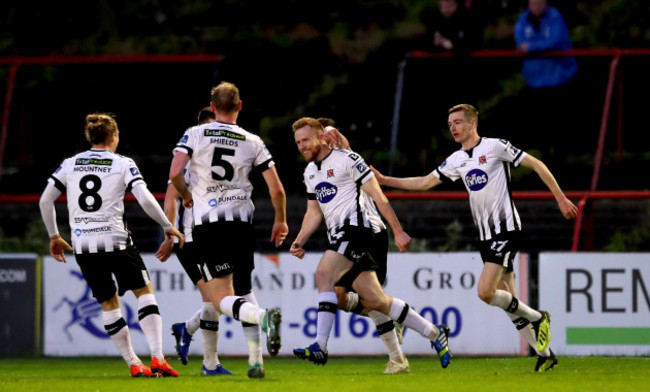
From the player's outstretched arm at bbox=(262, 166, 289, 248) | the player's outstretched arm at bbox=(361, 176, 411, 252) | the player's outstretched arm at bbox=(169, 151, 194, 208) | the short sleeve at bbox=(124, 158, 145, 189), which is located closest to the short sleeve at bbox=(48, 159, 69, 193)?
the short sleeve at bbox=(124, 158, 145, 189)

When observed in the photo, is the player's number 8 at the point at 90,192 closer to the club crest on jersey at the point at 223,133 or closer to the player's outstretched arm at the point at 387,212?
the club crest on jersey at the point at 223,133

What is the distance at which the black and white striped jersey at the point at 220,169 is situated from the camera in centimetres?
852

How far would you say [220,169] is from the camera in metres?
8.55

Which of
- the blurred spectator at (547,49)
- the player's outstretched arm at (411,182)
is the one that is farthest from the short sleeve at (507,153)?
the blurred spectator at (547,49)

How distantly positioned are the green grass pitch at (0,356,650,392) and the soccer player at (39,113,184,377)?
38cm

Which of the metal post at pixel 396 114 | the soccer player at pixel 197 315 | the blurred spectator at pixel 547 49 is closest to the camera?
the soccer player at pixel 197 315

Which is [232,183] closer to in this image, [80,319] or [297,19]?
[80,319]

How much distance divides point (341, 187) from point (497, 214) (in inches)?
49.3

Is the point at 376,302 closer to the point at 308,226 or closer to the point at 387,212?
the point at 387,212

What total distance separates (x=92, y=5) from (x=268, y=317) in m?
10.7

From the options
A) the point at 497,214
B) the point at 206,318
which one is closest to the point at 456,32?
the point at 497,214

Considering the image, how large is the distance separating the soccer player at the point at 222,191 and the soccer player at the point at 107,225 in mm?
425

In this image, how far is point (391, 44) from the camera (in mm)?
16625

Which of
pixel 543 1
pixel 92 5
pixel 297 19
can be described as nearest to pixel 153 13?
pixel 92 5
